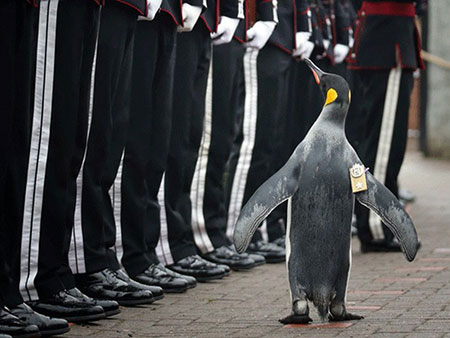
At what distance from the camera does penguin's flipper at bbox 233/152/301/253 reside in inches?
172

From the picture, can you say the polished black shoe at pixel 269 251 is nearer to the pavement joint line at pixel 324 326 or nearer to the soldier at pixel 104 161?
the soldier at pixel 104 161

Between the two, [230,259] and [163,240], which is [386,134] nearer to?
[230,259]

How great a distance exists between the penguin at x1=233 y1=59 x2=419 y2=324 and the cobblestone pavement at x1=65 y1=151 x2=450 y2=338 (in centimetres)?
15

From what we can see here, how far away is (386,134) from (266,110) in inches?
31.5

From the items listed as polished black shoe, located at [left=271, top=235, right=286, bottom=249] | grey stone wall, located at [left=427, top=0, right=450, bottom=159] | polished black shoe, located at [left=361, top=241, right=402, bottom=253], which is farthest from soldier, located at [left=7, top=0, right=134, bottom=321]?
grey stone wall, located at [left=427, top=0, right=450, bottom=159]

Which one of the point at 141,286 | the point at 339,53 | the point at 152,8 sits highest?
the point at 152,8

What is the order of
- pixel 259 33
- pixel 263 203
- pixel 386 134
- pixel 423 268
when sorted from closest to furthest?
1. pixel 263 203
2. pixel 423 268
3. pixel 259 33
4. pixel 386 134

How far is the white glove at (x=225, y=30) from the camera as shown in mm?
5996

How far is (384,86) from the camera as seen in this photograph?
23.4 feet

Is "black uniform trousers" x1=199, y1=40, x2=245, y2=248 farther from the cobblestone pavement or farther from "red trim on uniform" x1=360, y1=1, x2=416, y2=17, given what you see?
"red trim on uniform" x1=360, y1=1, x2=416, y2=17

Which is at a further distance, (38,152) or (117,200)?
(117,200)

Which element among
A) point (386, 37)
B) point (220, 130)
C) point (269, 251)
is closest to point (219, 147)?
point (220, 130)

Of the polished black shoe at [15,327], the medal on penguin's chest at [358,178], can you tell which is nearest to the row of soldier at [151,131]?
the polished black shoe at [15,327]

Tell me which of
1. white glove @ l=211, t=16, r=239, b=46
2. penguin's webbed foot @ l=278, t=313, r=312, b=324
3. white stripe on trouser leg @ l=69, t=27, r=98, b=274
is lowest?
penguin's webbed foot @ l=278, t=313, r=312, b=324
